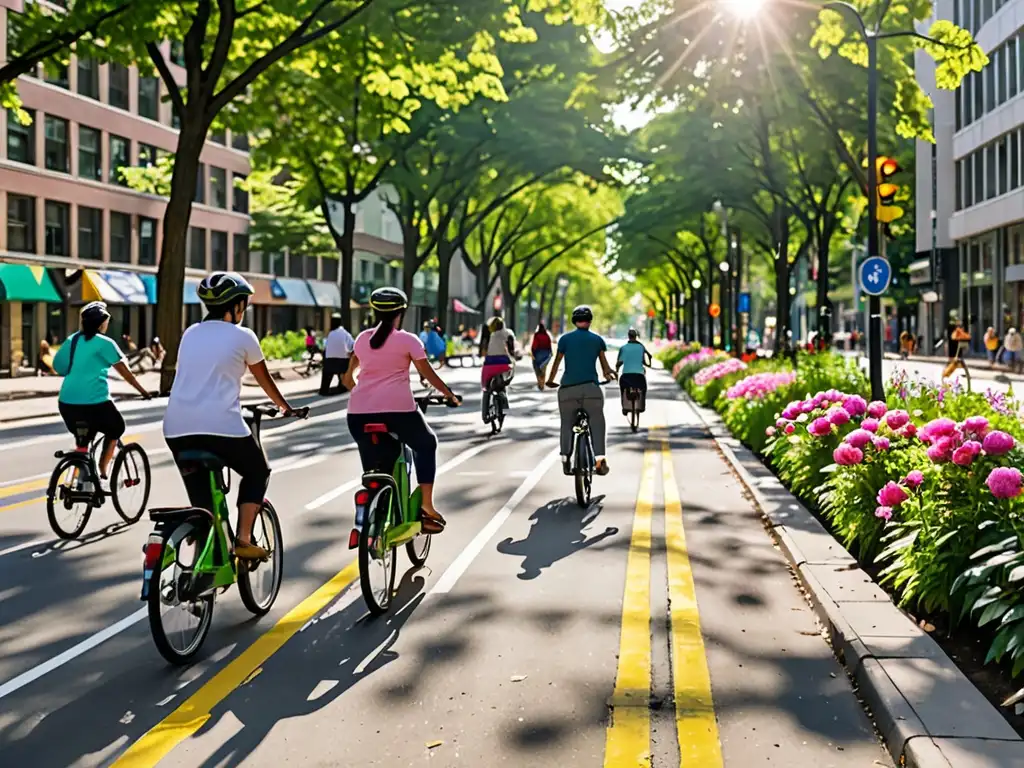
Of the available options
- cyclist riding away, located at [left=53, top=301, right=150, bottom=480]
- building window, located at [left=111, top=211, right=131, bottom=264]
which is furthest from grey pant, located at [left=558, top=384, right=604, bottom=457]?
building window, located at [left=111, top=211, right=131, bottom=264]

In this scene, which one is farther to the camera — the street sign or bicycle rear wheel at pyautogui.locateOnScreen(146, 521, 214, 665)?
the street sign

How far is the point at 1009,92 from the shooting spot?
165 feet

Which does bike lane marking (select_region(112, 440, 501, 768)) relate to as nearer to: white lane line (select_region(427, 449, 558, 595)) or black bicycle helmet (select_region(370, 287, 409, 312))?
white lane line (select_region(427, 449, 558, 595))

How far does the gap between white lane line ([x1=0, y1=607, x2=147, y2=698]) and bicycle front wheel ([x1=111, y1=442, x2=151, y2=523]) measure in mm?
3034

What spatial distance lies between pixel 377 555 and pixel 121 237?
151 feet

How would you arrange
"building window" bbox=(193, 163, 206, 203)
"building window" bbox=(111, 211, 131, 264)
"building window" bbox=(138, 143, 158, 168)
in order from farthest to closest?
Result: "building window" bbox=(193, 163, 206, 203) < "building window" bbox=(138, 143, 158, 168) < "building window" bbox=(111, 211, 131, 264)

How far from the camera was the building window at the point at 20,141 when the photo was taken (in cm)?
4141

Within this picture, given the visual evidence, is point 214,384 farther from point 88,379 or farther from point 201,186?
point 201,186

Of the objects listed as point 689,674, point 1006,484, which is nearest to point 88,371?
point 689,674

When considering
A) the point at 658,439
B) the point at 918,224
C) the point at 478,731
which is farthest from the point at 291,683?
the point at 918,224

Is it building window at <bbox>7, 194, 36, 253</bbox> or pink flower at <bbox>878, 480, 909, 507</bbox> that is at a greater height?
building window at <bbox>7, 194, 36, 253</bbox>

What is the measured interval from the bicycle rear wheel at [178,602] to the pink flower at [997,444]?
4.20 m

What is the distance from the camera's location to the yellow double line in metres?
4.64

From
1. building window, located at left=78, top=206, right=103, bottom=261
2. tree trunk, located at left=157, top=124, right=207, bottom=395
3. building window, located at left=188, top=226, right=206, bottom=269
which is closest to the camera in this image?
tree trunk, located at left=157, top=124, right=207, bottom=395
